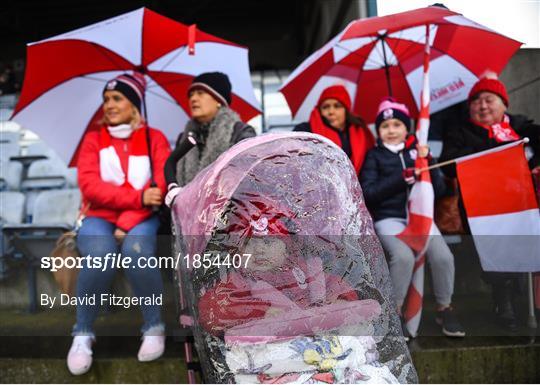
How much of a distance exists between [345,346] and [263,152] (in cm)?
63

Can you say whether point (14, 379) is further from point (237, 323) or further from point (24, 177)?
point (24, 177)

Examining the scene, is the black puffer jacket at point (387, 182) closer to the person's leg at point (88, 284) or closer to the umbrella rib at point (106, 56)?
the person's leg at point (88, 284)

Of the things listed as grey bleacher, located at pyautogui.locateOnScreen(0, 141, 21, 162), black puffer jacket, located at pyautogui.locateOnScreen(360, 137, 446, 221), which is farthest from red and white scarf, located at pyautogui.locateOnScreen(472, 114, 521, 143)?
grey bleacher, located at pyautogui.locateOnScreen(0, 141, 21, 162)

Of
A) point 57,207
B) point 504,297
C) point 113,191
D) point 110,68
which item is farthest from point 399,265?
point 57,207

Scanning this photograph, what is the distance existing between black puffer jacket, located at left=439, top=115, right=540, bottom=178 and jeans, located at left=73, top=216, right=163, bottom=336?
175cm

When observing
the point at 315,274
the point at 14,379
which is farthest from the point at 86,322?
the point at 315,274

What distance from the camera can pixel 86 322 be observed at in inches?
80.7

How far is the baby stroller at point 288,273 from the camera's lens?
4.27ft

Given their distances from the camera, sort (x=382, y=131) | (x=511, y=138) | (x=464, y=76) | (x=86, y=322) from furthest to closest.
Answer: (x=464, y=76) < (x=382, y=131) < (x=511, y=138) < (x=86, y=322)

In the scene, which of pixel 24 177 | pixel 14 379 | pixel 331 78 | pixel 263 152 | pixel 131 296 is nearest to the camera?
pixel 263 152

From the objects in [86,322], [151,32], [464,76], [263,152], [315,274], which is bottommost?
[86,322]

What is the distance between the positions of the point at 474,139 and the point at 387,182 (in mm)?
671

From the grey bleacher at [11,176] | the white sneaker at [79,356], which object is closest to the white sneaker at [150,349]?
the white sneaker at [79,356]

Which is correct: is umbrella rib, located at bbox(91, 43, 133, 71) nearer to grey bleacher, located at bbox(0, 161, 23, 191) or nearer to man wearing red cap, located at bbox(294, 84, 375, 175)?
man wearing red cap, located at bbox(294, 84, 375, 175)
